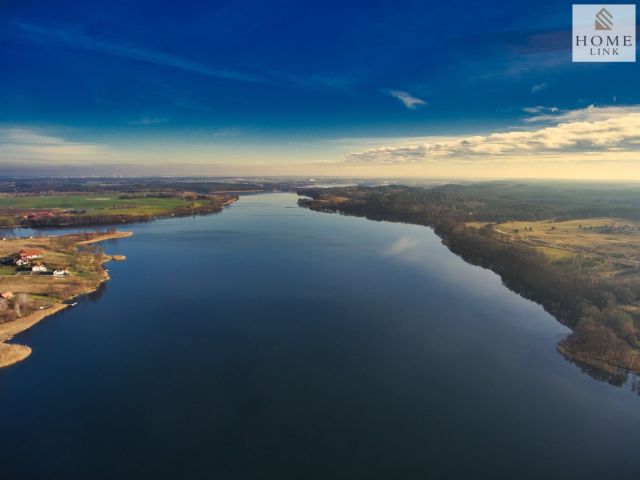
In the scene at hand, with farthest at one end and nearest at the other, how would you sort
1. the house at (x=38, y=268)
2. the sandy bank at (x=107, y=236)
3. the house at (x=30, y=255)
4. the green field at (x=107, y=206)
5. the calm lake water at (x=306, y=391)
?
the green field at (x=107, y=206), the sandy bank at (x=107, y=236), the house at (x=30, y=255), the house at (x=38, y=268), the calm lake water at (x=306, y=391)

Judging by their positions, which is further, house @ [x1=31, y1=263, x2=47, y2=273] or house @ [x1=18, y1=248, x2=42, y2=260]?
house @ [x1=18, y1=248, x2=42, y2=260]

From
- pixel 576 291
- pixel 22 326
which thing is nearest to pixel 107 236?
pixel 22 326

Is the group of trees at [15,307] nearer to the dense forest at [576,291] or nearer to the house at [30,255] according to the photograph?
the house at [30,255]

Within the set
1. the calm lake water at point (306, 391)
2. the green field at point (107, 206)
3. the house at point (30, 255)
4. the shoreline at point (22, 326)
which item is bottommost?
the calm lake water at point (306, 391)

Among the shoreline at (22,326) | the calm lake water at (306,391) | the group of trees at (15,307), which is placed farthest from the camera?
the group of trees at (15,307)

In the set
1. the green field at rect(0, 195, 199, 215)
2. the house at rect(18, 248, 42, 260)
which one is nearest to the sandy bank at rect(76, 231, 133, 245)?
the house at rect(18, 248, 42, 260)

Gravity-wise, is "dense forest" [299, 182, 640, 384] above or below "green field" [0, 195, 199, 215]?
below

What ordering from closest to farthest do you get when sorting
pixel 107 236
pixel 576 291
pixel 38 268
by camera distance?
pixel 576 291 → pixel 38 268 → pixel 107 236

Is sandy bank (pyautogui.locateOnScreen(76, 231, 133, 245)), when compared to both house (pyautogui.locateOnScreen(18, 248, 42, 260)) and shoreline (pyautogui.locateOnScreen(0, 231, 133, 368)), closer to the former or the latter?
house (pyautogui.locateOnScreen(18, 248, 42, 260))

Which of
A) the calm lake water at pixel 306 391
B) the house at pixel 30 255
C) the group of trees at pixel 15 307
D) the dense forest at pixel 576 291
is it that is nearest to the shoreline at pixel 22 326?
the group of trees at pixel 15 307

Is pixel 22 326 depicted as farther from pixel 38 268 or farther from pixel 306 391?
pixel 306 391
